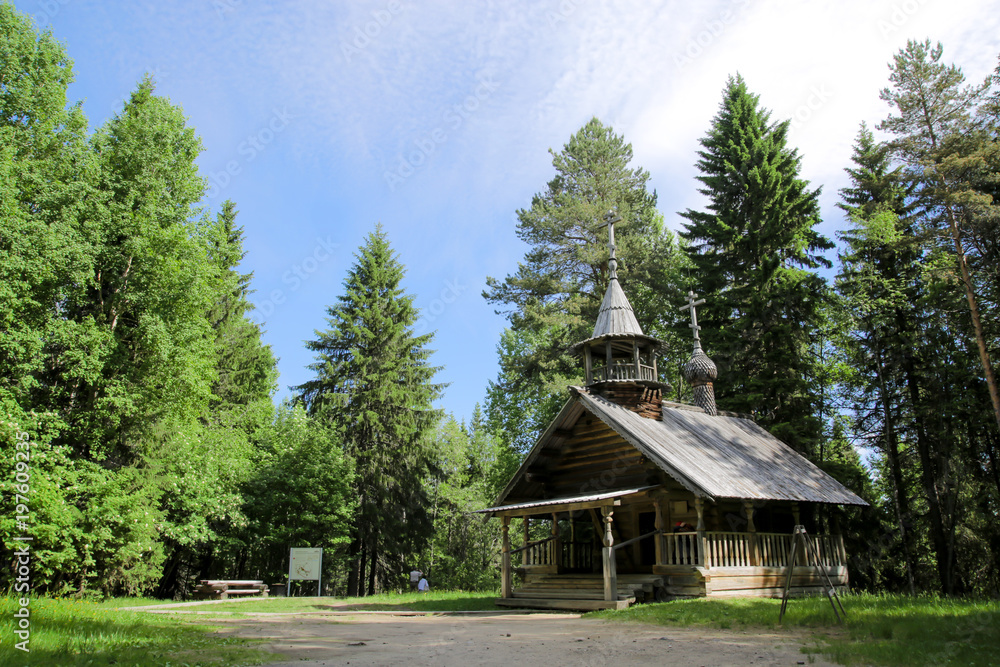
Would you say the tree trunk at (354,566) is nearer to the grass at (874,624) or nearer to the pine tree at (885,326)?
the grass at (874,624)

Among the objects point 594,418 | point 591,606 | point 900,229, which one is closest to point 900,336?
point 900,229

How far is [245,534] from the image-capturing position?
24797mm

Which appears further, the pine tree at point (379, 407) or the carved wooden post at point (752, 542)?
the pine tree at point (379, 407)

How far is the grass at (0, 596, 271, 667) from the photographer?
5.59 m

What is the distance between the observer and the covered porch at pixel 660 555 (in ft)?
47.0

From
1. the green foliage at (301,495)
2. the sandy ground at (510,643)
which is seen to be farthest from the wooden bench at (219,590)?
the sandy ground at (510,643)

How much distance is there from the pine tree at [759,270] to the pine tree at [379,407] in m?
13.3

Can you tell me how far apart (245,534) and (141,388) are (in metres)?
9.22

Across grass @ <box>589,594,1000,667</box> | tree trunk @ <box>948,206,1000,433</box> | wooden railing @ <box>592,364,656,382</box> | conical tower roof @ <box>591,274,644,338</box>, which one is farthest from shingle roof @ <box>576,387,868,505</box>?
tree trunk @ <box>948,206,1000,433</box>

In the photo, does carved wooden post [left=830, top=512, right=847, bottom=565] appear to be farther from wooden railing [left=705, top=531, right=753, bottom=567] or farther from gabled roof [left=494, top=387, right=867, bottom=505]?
wooden railing [left=705, top=531, right=753, bottom=567]

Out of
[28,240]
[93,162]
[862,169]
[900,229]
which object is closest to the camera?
[28,240]

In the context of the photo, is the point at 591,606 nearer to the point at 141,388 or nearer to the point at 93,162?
the point at 141,388

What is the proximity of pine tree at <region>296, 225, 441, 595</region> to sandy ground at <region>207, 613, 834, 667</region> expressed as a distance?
16005 millimetres

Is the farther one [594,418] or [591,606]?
[594,418]
